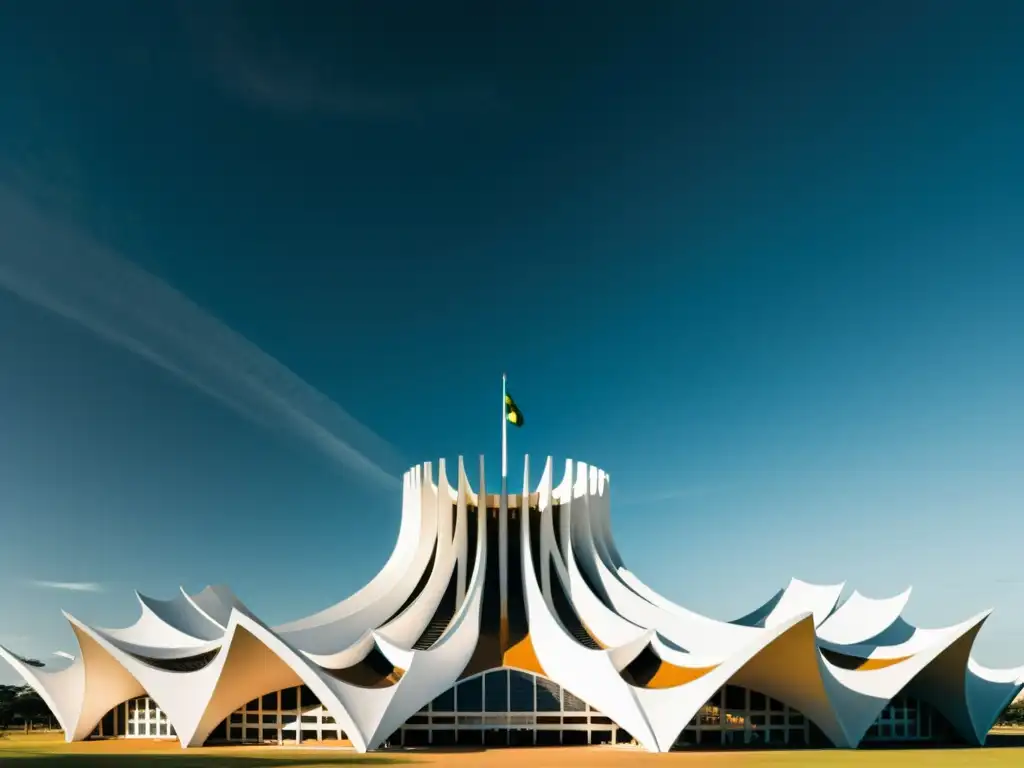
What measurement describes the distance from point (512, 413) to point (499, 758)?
15306 millimetres

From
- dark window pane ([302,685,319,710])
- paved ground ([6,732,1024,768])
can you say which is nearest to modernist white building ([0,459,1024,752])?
dark window pane ([302,685,319,710])

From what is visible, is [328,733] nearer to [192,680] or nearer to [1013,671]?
[192,680]

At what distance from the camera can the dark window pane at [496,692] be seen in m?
26.4

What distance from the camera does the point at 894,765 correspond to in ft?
65.1

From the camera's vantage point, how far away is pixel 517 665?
2683cm

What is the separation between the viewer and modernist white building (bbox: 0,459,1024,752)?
2491 centimetres

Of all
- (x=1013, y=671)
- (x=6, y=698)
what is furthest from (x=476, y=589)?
(x=6, y=698)

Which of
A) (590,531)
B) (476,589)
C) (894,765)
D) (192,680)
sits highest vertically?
(590,531)

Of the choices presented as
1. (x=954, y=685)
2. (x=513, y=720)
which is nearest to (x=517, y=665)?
(x=513, y=720)

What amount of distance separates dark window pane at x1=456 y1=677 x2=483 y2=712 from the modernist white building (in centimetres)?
5

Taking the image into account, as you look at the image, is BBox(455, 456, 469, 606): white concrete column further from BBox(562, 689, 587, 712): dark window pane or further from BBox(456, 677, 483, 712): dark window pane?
BBox(562, 689, 587, 712): dark window pane

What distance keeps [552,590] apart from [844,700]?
31.6 feet

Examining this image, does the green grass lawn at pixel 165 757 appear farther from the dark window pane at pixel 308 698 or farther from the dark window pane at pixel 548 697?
the dark window pane at pixel 548 697

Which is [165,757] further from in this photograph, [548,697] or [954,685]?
[954,685]
